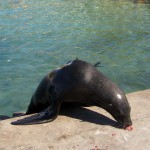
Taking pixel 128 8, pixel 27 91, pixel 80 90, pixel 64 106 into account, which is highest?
pixel 80 90

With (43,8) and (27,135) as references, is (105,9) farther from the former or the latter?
(27,135)

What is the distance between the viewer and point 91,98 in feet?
17.2

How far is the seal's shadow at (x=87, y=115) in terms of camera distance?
5055mm

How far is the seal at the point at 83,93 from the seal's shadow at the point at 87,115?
0.10 meters

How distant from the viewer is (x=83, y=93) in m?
5.23

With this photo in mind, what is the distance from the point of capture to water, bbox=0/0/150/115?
906 cm

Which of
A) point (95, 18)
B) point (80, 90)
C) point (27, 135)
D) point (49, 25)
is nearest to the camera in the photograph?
point (27, 135)

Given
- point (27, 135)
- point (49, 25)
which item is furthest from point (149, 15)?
point (27, 135)

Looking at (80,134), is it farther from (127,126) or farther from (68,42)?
(68,42)

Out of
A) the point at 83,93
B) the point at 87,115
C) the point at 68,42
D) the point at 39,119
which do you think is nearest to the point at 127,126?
the point at 87,115

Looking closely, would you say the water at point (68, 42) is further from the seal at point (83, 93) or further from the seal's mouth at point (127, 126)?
the seal's mouth at point (127, 126)

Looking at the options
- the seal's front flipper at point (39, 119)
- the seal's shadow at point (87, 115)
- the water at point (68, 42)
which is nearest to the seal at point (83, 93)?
the seal's front flipper at point (39, 119)

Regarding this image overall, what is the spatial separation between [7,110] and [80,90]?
2.99 metres

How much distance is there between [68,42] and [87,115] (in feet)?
23.8
